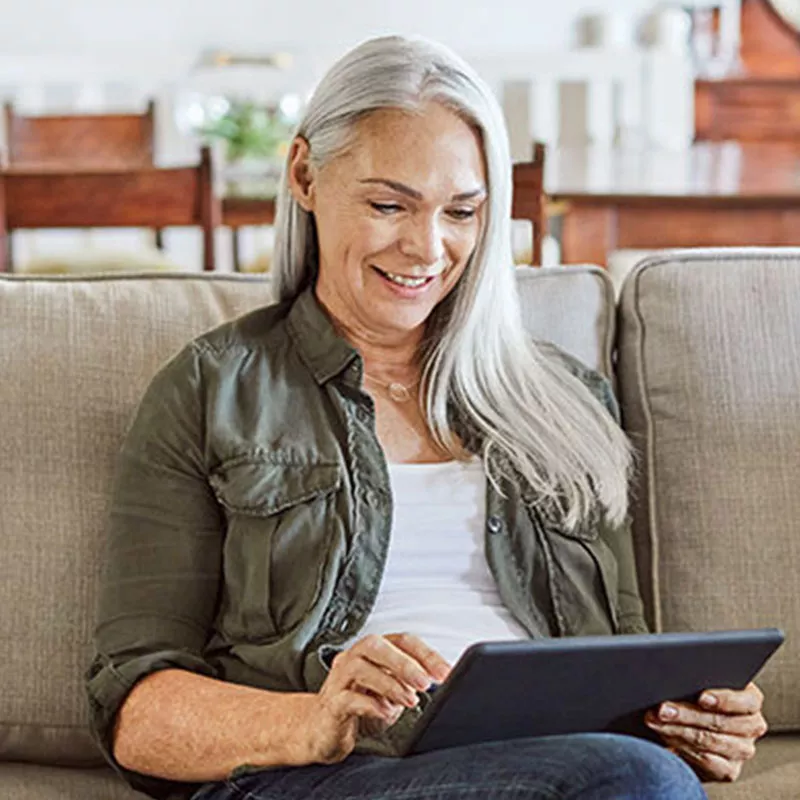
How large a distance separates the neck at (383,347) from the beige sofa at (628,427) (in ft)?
0.55

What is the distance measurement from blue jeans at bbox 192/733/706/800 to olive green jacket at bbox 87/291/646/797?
0.36 feet

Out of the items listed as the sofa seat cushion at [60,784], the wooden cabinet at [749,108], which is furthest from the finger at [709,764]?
the wooden cabinet at [749,108]

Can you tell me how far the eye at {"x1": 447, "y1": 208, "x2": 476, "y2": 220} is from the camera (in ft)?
5.49

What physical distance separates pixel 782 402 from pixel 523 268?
32cm

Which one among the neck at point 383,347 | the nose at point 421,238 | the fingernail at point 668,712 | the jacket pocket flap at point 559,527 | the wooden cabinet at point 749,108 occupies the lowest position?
the fingernail at point 668,712

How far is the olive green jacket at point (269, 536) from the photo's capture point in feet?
5.12

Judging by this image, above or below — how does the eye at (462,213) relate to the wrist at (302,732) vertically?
above

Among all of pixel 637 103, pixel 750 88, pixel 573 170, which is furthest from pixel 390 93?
pixel 750 88

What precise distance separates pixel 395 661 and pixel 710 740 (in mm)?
319

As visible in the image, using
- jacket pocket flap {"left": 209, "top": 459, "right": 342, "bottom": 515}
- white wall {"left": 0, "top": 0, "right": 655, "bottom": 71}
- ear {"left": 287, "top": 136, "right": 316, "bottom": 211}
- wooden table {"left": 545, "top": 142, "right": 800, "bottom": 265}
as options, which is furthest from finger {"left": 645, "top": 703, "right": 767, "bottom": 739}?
white wall {"left": 0, "top": 0, "right": 655, "bottom": 71}

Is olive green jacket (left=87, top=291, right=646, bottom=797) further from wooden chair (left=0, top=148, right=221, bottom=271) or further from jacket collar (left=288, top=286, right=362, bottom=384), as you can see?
wooden chair (left=0, top=148, right=221, bottom=271)

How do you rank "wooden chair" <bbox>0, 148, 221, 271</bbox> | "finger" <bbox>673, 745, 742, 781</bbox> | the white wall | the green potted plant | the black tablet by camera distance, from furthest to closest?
the white wall
the green potted plant
"wooden chair" <bbox>0, 148, 221, 271</bbox>
"finger" <bbox>673, 745, 742, 781</bbox>
the black tablet

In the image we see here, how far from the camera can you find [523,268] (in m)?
1.94

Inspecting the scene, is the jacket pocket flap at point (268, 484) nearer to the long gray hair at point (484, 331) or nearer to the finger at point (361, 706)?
the long gray hair at point (484, 331)
